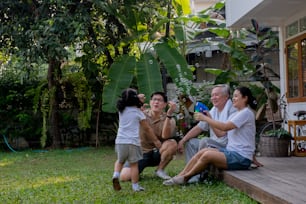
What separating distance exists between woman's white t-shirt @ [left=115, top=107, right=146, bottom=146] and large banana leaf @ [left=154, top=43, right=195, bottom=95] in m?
4.22

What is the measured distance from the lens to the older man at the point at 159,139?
18.4 ft

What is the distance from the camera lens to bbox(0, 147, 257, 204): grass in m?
4.52

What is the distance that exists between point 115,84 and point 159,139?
369cm

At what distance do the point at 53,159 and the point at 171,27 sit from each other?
3.82 metres

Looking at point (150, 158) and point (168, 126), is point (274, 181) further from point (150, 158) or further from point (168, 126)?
point (150, 158)

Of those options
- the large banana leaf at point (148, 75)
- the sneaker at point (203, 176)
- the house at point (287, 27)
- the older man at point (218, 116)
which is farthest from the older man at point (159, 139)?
the large banana leaf at point (148, 75)

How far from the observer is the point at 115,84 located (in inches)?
365

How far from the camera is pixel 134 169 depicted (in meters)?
5.04

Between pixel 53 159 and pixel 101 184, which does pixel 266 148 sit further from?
pixel 53 159

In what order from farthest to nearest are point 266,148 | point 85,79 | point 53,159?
point 85,79 → point 53,159 → point 266,148

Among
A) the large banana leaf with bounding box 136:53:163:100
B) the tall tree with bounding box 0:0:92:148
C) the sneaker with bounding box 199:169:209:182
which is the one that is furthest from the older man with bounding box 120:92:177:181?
the tall tree with bounding box 0:0:92:148

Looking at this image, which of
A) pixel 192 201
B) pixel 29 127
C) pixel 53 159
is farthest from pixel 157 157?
pixel 29 127

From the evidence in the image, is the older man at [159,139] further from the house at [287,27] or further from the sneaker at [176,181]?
the house at [287,27]

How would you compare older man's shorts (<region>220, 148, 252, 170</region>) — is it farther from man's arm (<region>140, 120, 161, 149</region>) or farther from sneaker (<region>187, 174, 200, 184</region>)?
man's arm (<region>140, 120, 161, 149</region>)
